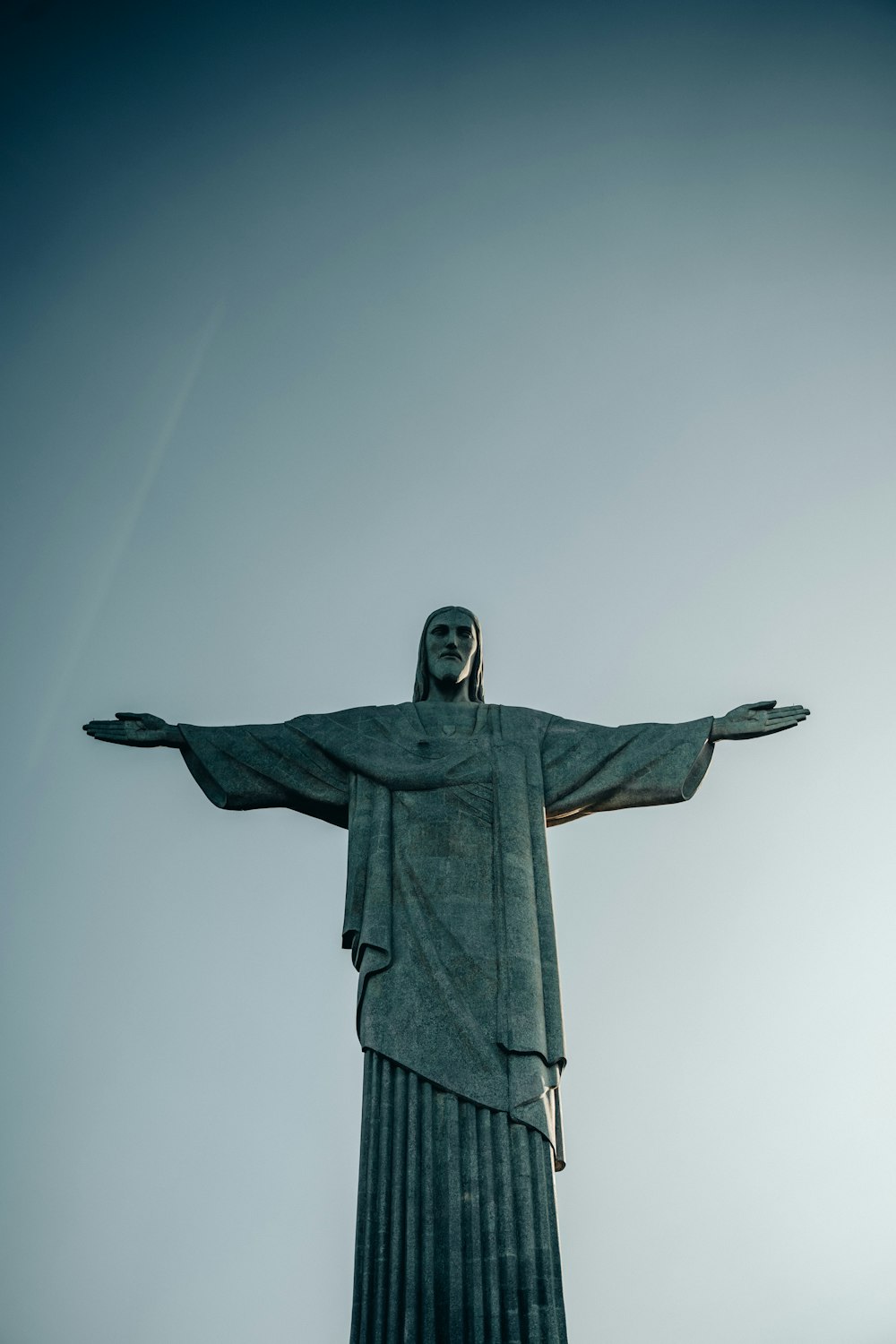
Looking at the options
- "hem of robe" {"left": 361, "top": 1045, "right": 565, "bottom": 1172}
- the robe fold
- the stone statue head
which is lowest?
"hem of robe" {"left": 361, "top": 1045, "right": 565, "bottom": 1172}

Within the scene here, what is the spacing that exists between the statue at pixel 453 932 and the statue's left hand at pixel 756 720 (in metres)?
0.02

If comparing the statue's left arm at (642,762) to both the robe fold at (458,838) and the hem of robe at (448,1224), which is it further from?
the hem of robe at (448,1224)

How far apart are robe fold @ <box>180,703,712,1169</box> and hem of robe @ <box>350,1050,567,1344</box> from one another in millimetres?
218

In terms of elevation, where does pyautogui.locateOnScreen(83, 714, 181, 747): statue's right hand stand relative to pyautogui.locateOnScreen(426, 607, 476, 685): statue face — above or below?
below

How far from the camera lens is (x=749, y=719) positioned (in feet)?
43.3

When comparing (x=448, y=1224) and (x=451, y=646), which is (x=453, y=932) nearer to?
(x=448, y=1224)

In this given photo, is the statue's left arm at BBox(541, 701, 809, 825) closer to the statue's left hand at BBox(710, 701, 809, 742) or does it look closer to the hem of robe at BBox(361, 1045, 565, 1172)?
the statue's left hand at BBox(710, 701, 809, 742)

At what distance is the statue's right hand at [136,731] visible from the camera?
518 inches

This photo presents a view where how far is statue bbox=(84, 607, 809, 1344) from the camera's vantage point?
10414 millimetres

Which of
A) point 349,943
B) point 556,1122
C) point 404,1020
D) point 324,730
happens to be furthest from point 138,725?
point 556,1122

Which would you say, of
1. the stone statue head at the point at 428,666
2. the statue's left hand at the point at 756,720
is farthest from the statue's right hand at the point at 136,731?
the statue's left hand at the point at 756,720

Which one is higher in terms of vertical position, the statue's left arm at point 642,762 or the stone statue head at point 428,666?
the stone statue head at point 428,666

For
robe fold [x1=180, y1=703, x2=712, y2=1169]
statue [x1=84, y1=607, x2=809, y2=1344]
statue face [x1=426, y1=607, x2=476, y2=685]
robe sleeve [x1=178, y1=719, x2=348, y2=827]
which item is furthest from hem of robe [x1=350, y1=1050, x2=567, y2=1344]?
statue face [x1=426, y1=607, x2=476, y2=685]

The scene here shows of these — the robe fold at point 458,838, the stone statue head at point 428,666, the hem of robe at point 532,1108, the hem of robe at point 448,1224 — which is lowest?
the hem of robe at point 448,1224
